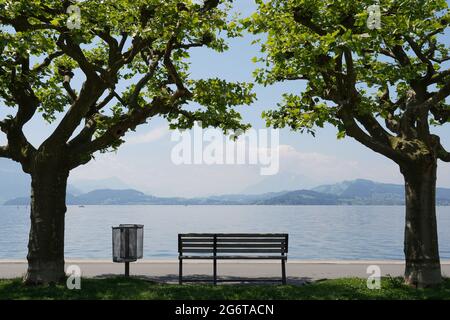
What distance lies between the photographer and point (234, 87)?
1498 centimetres

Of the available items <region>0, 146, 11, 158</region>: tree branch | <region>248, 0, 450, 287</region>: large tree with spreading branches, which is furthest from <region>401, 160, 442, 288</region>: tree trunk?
<region>0, 146, 11, 158</region>: tree branch

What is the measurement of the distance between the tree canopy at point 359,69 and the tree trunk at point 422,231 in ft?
1.63

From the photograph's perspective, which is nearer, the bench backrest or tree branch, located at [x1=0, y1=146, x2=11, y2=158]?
the bench backrest

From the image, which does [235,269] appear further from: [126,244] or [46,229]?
[46,229]

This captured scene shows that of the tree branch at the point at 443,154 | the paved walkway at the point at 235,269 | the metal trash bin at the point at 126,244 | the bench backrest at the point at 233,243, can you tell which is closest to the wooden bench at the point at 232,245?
the bench backrest at the point at 233,243

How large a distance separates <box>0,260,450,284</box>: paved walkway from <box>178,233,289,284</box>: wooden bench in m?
1.16

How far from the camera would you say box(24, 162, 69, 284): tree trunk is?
1294cm

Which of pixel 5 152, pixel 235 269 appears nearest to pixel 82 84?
pixel 5 152

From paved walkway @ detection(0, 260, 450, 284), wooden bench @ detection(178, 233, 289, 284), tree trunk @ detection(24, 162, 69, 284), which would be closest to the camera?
tree trunk @ detection(24, 162, 69, 284)

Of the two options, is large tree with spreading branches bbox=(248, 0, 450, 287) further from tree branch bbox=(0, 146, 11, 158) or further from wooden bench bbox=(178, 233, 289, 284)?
tree branch bbox=(0, 146, 11, 158)

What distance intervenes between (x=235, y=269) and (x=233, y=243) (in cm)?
318

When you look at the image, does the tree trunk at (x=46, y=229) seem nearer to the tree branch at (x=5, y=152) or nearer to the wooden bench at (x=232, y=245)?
the tree branch at (x=5, y=152)

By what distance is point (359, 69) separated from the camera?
1380 centimetres
